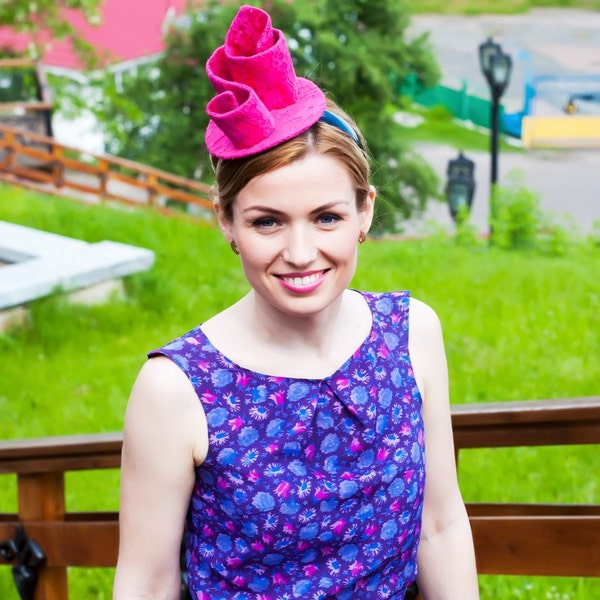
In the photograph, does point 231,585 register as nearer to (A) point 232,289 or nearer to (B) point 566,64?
(A) point 232,289

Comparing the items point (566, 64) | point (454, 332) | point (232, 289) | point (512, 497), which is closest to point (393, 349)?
point (512, 497)

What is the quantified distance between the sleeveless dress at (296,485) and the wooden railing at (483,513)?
47cm

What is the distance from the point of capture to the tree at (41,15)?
42.8ft

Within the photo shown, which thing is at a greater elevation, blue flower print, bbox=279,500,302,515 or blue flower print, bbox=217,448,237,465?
blue flower print, bbox=217,448,237,465

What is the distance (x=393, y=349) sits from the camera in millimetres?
1806

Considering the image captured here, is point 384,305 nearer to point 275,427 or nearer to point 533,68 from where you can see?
point 275,427

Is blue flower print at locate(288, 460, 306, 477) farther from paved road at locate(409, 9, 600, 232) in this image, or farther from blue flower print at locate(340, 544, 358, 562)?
paved road at locate(409, 9, 600, 232)

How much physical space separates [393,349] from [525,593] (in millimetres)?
1721

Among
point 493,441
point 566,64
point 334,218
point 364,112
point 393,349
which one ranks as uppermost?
point 334,218

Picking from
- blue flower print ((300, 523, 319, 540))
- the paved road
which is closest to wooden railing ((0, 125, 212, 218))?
the paved road

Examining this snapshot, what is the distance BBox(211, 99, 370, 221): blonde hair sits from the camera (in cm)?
159

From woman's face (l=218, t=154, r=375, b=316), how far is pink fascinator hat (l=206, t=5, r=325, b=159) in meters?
0.05

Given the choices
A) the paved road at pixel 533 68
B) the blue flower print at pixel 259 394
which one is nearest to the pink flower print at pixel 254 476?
the blue flower print at pixel 259 394

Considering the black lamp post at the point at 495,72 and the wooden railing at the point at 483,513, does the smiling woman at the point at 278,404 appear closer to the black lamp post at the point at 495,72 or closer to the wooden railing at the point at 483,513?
the wooden railing at the point at 483,513
